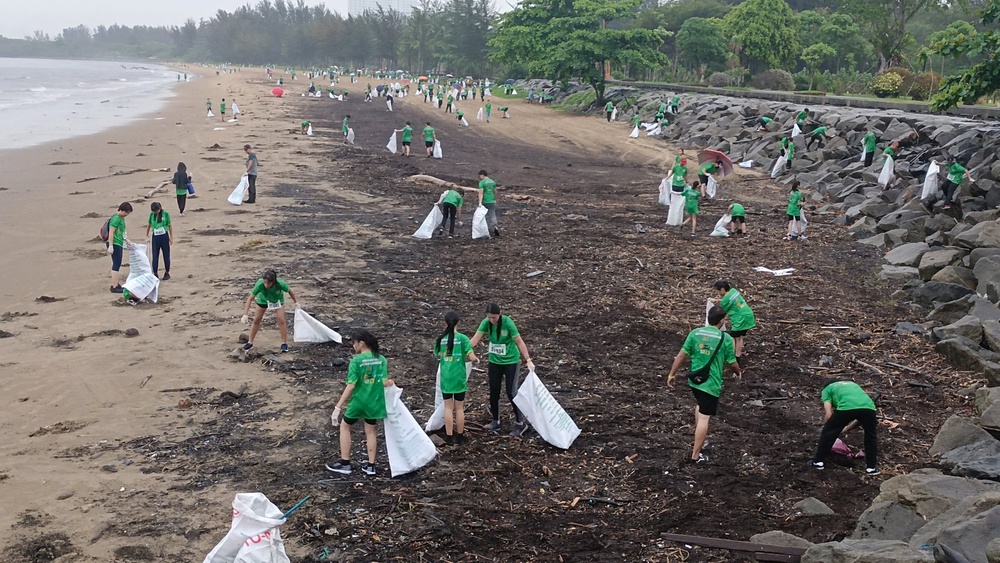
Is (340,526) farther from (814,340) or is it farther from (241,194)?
(241,194)

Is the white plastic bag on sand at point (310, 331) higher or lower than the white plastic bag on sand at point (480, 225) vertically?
lower

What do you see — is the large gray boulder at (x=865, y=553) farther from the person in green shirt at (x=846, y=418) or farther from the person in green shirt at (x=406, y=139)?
the person in green shirt at (x=406, y=139)

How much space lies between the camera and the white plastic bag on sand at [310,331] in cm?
1041

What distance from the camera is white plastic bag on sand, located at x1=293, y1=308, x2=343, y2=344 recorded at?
34.2 ft

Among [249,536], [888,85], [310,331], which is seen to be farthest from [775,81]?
[249,536]

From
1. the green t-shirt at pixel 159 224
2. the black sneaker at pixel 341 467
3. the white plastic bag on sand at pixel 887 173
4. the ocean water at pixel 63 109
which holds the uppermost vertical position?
the white plastic bag on sand at pixel 887 173

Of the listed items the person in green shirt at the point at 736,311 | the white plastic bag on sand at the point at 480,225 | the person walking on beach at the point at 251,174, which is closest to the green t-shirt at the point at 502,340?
the person in green shirt at the point at 736,311

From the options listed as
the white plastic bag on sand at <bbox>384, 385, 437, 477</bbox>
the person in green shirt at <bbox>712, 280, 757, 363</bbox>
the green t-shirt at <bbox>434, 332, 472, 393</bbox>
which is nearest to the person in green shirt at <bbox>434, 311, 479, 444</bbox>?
the green t-shirt at <bbox>434, 332, 472, 393</bbox>

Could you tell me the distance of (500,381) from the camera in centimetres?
828

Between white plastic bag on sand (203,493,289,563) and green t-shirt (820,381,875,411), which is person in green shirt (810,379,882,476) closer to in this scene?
green t-shirt (820,381,875,411)

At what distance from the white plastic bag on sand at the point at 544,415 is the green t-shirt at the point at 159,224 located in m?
7.67

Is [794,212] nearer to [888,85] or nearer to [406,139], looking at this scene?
[406,139]

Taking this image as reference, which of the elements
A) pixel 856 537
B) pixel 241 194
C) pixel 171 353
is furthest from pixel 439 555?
pixel 241 194

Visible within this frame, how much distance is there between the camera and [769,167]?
27234 mm
